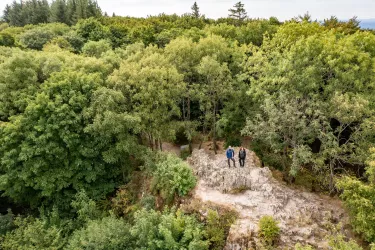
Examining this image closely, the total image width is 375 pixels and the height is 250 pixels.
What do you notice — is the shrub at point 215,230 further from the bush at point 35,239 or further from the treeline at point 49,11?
the treeline at point 49,11

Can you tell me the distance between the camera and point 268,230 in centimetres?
1736

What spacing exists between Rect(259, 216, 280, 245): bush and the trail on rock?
46cm

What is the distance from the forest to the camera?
70.2 ft

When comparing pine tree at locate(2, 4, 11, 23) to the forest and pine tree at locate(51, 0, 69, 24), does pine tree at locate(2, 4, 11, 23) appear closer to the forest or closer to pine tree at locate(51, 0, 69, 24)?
pine tree at locate(51, 0, 69, 24)

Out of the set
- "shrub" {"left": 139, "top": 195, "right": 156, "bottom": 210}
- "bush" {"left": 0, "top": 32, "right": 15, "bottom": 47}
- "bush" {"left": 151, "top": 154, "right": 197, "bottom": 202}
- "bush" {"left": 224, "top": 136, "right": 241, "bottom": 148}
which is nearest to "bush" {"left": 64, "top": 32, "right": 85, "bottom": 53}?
"bush" {"left": 0, "top": 32, "right": 15, "bottom": 47}

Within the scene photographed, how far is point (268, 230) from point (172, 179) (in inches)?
316

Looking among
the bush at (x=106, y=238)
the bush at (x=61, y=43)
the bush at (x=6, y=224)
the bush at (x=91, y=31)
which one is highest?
the bush at (x=91, y=31)

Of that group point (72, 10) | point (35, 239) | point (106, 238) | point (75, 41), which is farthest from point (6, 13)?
point (106, 238)

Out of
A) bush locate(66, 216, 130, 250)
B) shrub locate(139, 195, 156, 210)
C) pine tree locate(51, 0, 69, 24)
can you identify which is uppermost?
pine tree locate(51, 0, 69, 24)

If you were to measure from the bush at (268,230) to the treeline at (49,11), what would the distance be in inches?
3278

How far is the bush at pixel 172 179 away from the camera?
21.9 meters

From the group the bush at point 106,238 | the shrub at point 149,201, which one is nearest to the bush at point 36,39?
the shrub at point 149,201

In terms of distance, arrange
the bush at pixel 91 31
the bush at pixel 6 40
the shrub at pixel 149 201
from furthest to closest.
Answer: the bush at pixel 91 31
the bush at pixel 6 40
the shrub at pixel 149 201

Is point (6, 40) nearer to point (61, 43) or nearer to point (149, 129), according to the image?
point (61, 43)
